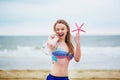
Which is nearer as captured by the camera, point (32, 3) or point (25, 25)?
point (32, 3)

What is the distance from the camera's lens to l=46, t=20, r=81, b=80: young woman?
8.09ft

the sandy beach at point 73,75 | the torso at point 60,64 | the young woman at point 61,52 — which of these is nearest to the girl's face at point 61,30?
the young woman at point 61,52

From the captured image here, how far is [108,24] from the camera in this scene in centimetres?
485

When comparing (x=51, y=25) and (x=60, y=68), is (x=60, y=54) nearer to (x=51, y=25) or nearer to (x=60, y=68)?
(x=60, y=68)

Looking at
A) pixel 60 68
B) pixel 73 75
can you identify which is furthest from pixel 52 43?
pixel 73 75

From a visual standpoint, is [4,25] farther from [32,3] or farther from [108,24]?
[108,24]

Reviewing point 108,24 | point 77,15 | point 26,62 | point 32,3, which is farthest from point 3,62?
point 108,24

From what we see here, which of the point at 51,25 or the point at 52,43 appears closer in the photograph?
the point at 52,43

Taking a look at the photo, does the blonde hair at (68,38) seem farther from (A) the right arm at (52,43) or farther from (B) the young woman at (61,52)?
(A) the right arm at (52,43)

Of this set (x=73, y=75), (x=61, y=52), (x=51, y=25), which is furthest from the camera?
(x=51, y=25)

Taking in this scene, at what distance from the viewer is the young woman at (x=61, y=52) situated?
2465 millimetres

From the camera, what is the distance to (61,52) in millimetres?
2475

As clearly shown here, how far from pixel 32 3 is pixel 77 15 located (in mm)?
676

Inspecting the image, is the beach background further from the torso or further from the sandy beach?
the torso
